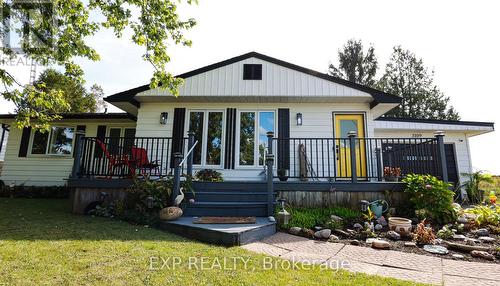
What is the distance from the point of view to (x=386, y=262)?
286 centimetres

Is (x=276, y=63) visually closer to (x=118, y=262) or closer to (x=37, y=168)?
(x=118, y=262)

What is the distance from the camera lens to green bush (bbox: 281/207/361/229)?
4.40 meters

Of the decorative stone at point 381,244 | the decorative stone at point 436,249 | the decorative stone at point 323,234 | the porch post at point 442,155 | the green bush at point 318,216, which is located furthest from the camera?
the porch post at point 442,155

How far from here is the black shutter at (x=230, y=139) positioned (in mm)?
7074

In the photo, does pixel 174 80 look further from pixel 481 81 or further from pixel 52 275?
pixel 481 81

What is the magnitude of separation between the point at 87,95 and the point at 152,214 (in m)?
20.0

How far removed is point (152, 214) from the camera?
4703 millimetres

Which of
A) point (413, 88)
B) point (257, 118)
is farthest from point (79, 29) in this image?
point (413, 88)

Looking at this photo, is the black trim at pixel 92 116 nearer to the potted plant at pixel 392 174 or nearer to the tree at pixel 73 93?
the potted plant at pixel 392 174

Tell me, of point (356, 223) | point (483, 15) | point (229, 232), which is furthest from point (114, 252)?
point (483, 15)

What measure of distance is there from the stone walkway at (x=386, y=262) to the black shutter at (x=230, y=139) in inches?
140

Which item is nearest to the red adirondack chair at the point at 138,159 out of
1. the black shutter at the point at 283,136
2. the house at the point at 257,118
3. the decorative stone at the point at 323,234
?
the house at the point at 257,118

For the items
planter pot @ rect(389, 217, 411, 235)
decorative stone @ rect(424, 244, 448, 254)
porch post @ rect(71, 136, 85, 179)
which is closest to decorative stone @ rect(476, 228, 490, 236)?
planter pot @ rect(389, 217, 411, 235)

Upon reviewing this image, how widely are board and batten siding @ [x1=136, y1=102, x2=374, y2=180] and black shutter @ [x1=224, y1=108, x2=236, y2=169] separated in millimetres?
139
